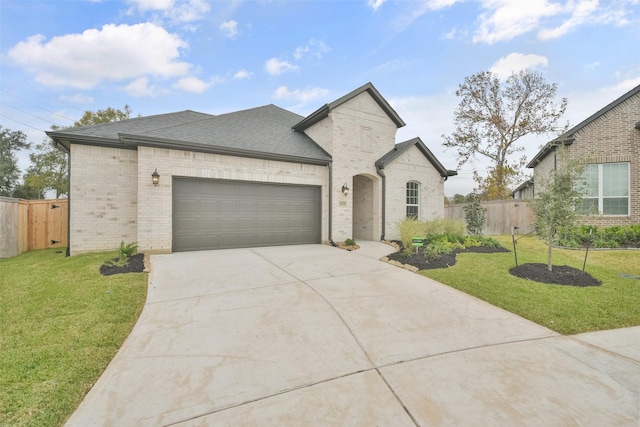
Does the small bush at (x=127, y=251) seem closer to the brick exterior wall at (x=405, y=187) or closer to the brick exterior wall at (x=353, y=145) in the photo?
the brick exterior wall at (x=353, y=145)

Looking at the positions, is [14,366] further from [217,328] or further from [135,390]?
[217,328]

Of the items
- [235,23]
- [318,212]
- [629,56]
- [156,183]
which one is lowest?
[318,212]

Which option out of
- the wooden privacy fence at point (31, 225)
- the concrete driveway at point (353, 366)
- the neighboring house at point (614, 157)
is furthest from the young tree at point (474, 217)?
the wooden privacy fence at point (31, 225)

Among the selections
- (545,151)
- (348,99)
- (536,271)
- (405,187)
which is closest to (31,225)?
(348,99)

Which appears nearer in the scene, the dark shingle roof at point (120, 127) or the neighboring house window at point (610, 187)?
the dark shingle roof at point (120, 127)

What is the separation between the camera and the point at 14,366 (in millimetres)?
2553

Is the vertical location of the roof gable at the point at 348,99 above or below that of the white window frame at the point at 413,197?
above

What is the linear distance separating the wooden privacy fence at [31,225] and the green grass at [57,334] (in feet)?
14.2

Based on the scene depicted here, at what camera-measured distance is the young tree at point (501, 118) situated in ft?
63.9

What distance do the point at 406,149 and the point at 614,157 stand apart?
813 centimetres

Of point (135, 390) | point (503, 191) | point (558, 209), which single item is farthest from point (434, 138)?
point (135, 390)

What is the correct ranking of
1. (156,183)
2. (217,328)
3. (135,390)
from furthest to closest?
(156,183), (217,328), (135,390)

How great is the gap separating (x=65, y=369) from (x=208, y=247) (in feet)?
20.2

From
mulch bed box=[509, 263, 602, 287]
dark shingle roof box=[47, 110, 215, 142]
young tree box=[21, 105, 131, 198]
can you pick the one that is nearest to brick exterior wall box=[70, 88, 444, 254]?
dark shingle roof box=[47, 110, 215, 142]
